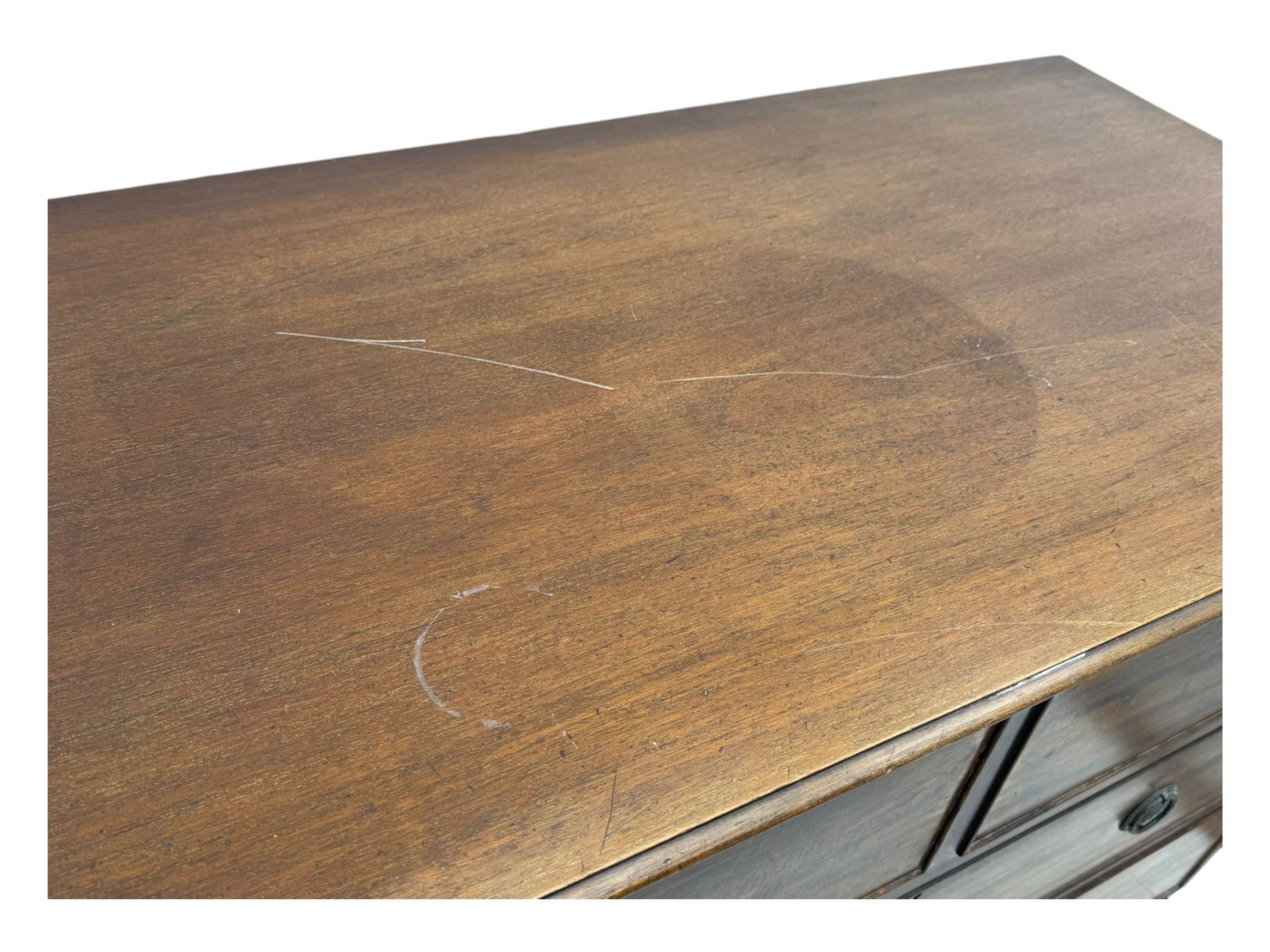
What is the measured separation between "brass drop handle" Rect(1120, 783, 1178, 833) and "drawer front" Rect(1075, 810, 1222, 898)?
111 millimetres

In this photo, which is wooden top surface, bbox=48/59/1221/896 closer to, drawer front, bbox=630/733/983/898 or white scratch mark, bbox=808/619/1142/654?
white scratch mark, bbox=808/619/1142/654

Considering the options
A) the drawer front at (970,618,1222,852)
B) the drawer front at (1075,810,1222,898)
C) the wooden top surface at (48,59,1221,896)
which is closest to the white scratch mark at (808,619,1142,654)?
the wooden top surface at (48,59,1221,896)

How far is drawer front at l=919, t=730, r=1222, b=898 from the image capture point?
3.53 feet

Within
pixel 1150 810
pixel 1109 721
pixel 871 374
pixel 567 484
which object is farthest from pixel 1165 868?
pixel 567 484

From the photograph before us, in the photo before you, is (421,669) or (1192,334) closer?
(421,669)

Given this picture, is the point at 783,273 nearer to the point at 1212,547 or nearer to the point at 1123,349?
the point at 1123,349

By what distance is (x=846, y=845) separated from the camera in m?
0.85

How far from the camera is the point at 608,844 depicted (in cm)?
63

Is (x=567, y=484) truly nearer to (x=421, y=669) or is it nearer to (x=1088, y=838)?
(x=421, y=669)

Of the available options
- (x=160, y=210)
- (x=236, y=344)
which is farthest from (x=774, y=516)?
(x=160, y=210)

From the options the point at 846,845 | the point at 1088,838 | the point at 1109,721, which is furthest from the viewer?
the point at 1088,838

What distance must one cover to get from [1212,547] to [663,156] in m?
0.76

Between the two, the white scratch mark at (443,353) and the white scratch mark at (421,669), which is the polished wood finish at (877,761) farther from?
the white scratch mark at (443,353)

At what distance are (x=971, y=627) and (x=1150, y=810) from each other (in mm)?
600
